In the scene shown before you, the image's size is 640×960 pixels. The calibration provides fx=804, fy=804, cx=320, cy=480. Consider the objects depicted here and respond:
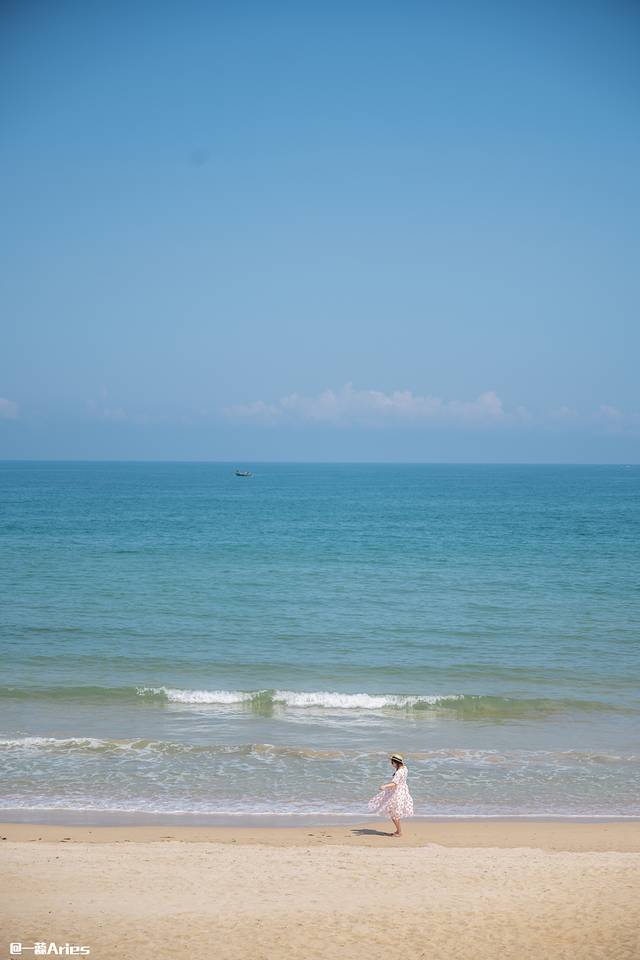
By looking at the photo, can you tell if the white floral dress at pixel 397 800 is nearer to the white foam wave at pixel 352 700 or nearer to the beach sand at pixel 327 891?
the beach sand at pixel 327 891

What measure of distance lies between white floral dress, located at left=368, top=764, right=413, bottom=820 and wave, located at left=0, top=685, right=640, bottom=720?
650 centimetres

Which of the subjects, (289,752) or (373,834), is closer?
(373,834)

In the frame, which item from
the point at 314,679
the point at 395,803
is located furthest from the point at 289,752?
the point at 314,679

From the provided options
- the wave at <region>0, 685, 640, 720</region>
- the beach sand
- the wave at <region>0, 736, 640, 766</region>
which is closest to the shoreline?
the beach sand

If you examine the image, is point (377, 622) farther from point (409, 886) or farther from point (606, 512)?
point (606, 512)

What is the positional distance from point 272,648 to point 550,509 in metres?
58.2

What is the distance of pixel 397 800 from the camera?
1234 centimetres

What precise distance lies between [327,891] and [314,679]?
1139 cm

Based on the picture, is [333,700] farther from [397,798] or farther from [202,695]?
[397,798]

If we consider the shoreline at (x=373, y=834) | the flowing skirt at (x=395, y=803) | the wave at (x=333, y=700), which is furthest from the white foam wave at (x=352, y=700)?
the flowing skirt at (x=395, y=803)

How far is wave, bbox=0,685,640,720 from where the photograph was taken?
62.2 feet

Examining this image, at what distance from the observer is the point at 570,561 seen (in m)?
40.8

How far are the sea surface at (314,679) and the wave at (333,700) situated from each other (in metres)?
0.06

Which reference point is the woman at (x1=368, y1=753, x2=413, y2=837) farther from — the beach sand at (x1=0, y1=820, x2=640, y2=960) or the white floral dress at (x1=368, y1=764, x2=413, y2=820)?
the beach sand at (x1=0, y1=820, x2=640, y2=960)
